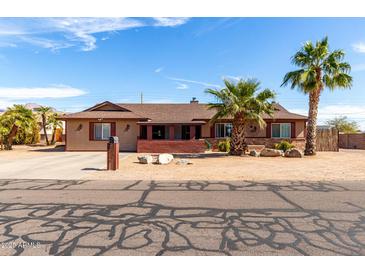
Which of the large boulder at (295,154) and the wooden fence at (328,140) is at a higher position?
the wooden fence at (328,140)

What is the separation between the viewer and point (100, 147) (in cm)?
2252

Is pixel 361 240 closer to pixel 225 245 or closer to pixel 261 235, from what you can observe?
pixel 261 235

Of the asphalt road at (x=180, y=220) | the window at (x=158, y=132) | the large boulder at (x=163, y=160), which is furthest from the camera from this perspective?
the window at (x=158, y=132)

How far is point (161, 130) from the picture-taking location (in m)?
26.1

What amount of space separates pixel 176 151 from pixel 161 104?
915 centimetres

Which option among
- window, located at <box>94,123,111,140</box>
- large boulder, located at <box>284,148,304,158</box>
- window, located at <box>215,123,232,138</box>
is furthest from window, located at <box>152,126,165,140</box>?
large boulder, located at <box>284,148,304,158</box>

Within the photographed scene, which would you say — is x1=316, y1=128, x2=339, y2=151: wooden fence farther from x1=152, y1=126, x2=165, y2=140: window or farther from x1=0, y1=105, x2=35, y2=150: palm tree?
x1=0, y1=105, x2=35, y2=150: palm tree

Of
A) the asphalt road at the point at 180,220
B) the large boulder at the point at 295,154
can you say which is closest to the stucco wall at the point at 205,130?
the large boulder at the point at 295,154

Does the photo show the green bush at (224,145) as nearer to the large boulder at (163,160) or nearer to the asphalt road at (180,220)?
the large boulder at (163,160)

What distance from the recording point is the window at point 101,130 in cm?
2286

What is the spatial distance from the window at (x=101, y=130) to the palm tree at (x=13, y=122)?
269 inches

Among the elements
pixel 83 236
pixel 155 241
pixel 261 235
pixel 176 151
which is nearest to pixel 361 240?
pixel 261 235

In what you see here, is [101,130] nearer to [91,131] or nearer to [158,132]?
[91,131]

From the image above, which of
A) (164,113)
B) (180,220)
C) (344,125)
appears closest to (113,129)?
(164,113)
